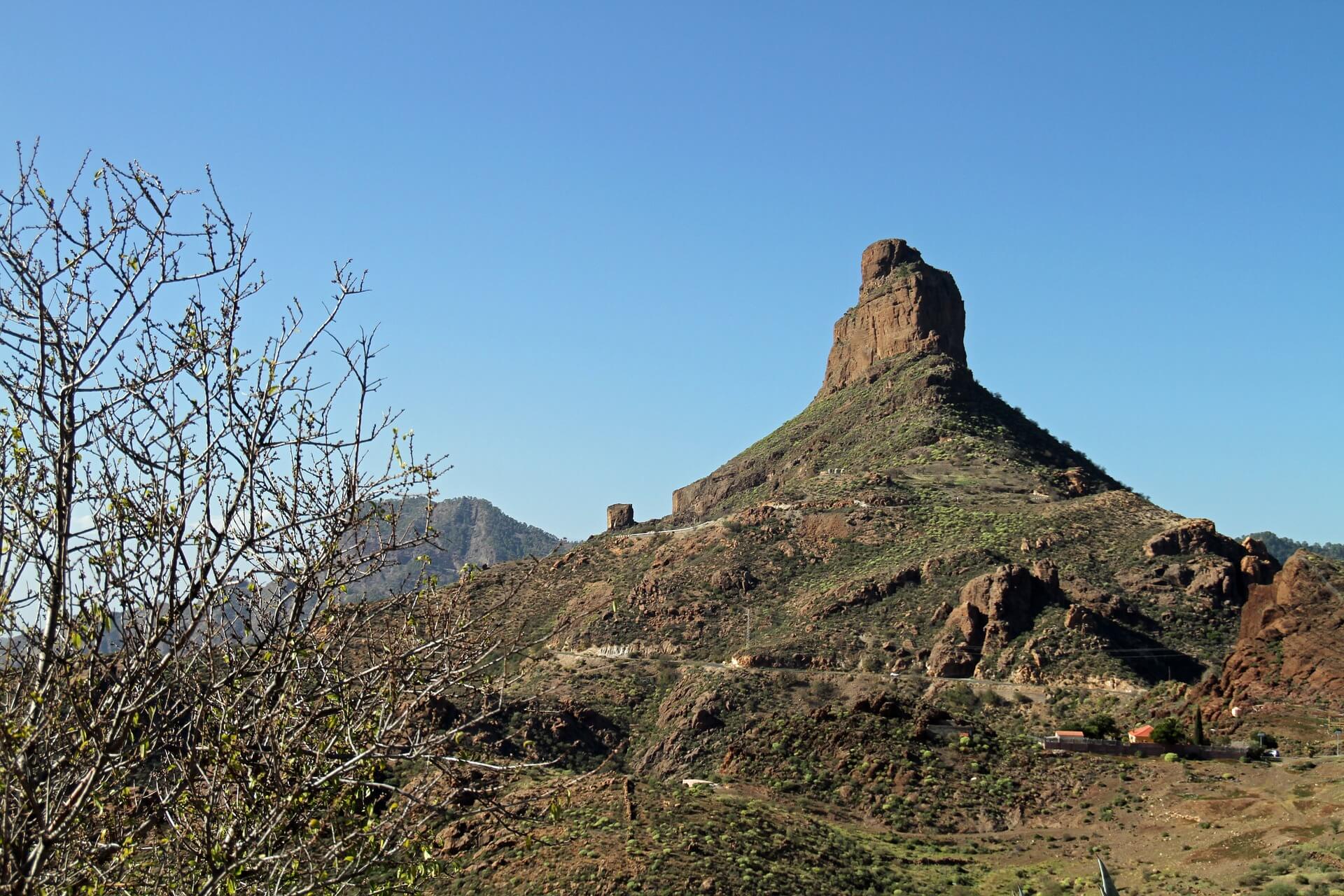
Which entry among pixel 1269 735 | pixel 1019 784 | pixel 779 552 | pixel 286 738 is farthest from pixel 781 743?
pixel 286 738

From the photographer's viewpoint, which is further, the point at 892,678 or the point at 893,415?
the point at 893,415

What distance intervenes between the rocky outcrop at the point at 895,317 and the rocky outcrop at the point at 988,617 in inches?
2048

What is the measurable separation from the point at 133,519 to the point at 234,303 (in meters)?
1.69

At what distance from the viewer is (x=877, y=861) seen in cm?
3631

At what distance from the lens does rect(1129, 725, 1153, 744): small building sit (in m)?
46.2

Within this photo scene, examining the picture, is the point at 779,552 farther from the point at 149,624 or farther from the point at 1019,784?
the point at 149,624

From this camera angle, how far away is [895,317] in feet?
365

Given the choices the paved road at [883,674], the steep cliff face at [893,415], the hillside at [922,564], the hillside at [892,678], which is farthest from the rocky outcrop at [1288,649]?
the steep cliff face at [893,415]

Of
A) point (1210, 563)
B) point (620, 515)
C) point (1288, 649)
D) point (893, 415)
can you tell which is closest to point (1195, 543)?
point (1210, 563)

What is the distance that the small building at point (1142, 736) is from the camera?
4625 centimetres

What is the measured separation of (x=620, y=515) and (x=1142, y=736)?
2369 inches

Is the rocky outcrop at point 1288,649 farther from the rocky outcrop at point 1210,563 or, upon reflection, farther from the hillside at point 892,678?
the rocky outcrop at point 1210,563

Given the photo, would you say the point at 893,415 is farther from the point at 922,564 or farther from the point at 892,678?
the point at 892,678

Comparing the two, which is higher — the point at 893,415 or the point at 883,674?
the point at 893,415
